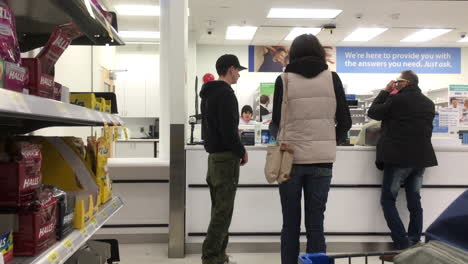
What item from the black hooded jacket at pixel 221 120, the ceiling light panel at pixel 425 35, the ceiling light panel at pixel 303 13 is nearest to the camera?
the black hooded jacket at pixel 221 120

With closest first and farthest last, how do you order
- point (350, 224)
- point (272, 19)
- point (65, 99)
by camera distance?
1. point (65, 99)
2. point (350, 224)
3. point (272, 19)

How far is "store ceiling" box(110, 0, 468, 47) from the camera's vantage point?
22.1ft

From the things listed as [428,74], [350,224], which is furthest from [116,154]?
[428,74]

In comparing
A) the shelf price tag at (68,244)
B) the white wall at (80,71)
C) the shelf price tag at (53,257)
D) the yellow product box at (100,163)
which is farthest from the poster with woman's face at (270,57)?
the shelf price tag at (53,257)

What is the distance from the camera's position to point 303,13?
7305 mm

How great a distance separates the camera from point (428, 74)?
10344 mm

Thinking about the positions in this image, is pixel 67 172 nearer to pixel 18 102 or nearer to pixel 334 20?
pixel 18 102

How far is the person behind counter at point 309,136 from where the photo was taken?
7.60ft

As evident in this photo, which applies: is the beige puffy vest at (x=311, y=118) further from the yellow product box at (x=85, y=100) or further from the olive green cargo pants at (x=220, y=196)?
the yellow product box at (x=85, y=100)

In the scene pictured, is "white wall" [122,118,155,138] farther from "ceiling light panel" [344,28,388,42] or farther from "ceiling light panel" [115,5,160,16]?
"ceiling light panel" [344,28,388,42]

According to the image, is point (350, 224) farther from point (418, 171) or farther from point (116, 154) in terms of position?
point (116, 154)

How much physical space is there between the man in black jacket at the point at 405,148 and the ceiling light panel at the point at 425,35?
620cm

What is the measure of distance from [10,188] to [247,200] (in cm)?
272

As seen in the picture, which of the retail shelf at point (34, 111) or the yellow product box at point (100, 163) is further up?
the retail shelf at point (34, 111)
